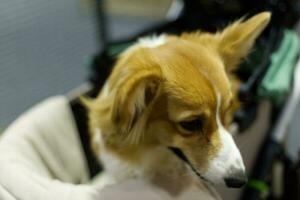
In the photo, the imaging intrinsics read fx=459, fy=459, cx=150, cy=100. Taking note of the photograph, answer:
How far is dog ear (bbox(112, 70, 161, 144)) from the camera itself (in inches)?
34.8

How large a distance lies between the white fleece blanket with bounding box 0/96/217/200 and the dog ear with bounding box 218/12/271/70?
1.12 feet

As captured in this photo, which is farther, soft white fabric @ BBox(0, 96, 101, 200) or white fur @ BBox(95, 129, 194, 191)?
white fur @ BBox(95, 129, 194, 191)

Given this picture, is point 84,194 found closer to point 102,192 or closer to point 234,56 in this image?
point 102,192

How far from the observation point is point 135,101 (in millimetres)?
909

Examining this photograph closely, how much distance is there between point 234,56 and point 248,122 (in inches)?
10.0

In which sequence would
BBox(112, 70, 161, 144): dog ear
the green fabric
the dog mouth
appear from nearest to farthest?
1. BBox(112, 70, 161, 144): dog ear
2. the dog mouth
3. the green fabric

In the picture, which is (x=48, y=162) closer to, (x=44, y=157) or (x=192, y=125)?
(x=44, y=157)

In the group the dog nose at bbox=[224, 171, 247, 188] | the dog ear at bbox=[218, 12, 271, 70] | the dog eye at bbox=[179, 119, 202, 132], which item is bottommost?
the dog nose at bbox=[224, 171, 247, 188]

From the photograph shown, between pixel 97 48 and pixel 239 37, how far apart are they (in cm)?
102

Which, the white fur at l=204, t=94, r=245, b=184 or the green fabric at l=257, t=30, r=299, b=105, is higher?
the white fur at l=204, t=94, r=245, b=184

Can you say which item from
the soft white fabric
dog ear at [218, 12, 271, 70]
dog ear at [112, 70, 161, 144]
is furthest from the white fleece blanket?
dog ear at [218, 12, 271, 70]

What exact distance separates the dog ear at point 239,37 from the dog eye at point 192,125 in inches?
8.5

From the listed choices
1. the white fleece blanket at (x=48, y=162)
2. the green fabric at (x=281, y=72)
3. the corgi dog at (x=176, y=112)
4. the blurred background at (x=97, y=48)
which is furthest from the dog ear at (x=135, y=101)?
the green fabric at (x=281, y=72)

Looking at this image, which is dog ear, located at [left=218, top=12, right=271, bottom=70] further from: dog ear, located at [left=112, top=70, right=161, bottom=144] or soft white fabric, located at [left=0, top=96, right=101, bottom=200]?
soft white fabric, located at [left=0, top=96, right=101, bottom=200]
